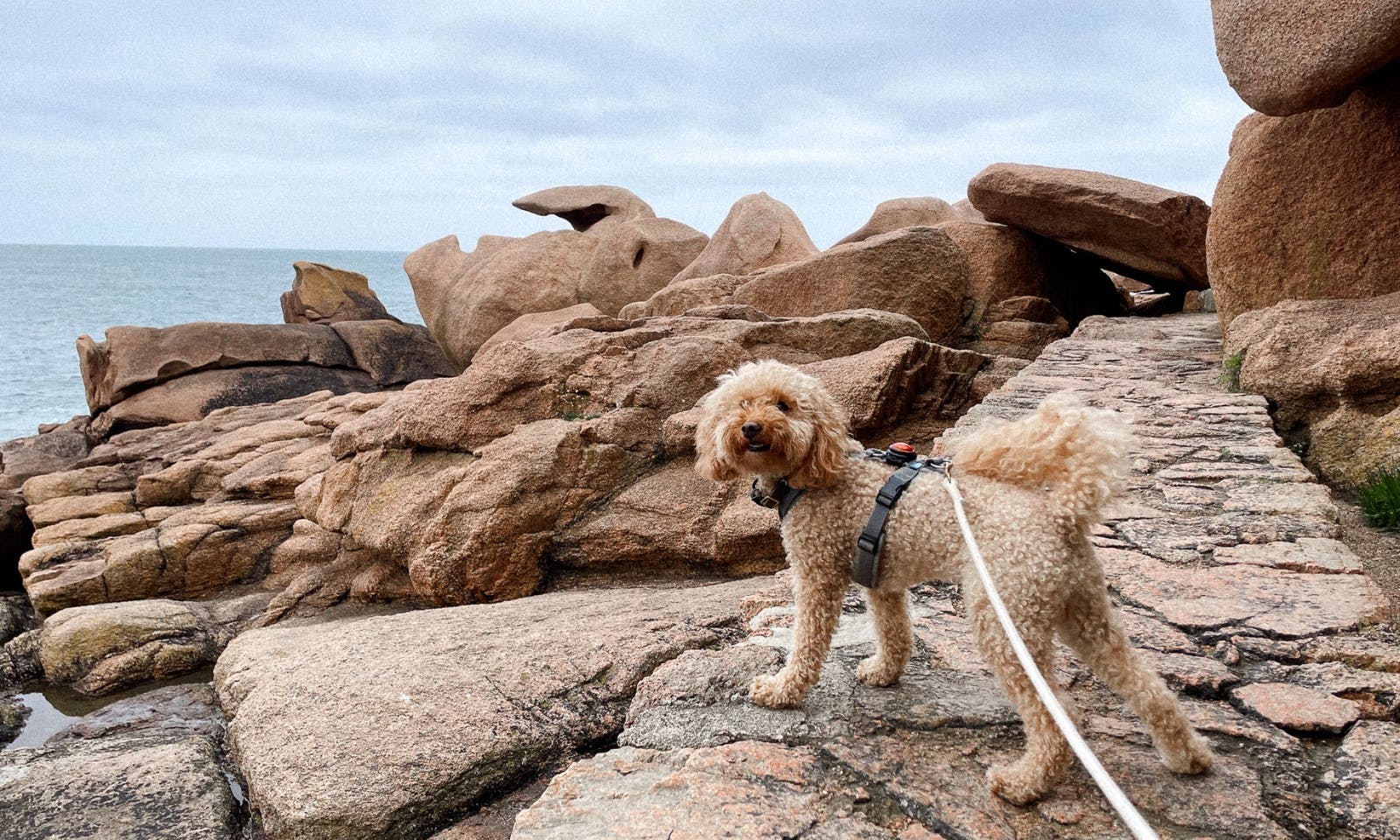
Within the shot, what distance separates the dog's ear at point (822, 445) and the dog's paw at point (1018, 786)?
98 centimetres

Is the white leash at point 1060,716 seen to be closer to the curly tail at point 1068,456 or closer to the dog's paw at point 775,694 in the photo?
the curly tail at point 1068,456

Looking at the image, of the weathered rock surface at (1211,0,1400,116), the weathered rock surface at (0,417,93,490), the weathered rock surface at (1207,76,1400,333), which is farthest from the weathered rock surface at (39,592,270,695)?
the weathered rock surface at (0,417,93,490)

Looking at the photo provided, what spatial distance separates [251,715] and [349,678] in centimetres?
43

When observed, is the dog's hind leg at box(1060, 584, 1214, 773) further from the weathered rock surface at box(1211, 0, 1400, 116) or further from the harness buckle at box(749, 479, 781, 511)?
the weathered rock surface at box(1211, 0, 1400, 116)

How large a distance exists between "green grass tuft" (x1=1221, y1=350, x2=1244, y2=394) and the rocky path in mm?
2783

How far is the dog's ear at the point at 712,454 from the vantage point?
2809mm

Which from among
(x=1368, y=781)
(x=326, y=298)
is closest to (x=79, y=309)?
(x=326, y=298)

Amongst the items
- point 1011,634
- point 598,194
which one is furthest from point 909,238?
point 598,194

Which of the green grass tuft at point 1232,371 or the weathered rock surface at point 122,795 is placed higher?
the green grass tuft at point 1232,371

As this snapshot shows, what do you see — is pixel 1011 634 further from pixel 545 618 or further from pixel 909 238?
pixel 909 238

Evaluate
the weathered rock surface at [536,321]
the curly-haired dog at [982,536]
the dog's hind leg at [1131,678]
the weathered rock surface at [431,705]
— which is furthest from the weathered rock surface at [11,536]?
the dog's hind leg at [1131,678]

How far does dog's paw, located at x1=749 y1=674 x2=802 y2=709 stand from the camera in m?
2.85

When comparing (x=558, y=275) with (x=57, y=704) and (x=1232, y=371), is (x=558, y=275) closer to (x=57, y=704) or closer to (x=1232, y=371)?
(x=57, y=704)

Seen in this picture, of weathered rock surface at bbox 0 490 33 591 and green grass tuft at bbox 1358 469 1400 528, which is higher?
green grass tuft at bbox 1358 469 1400 528
